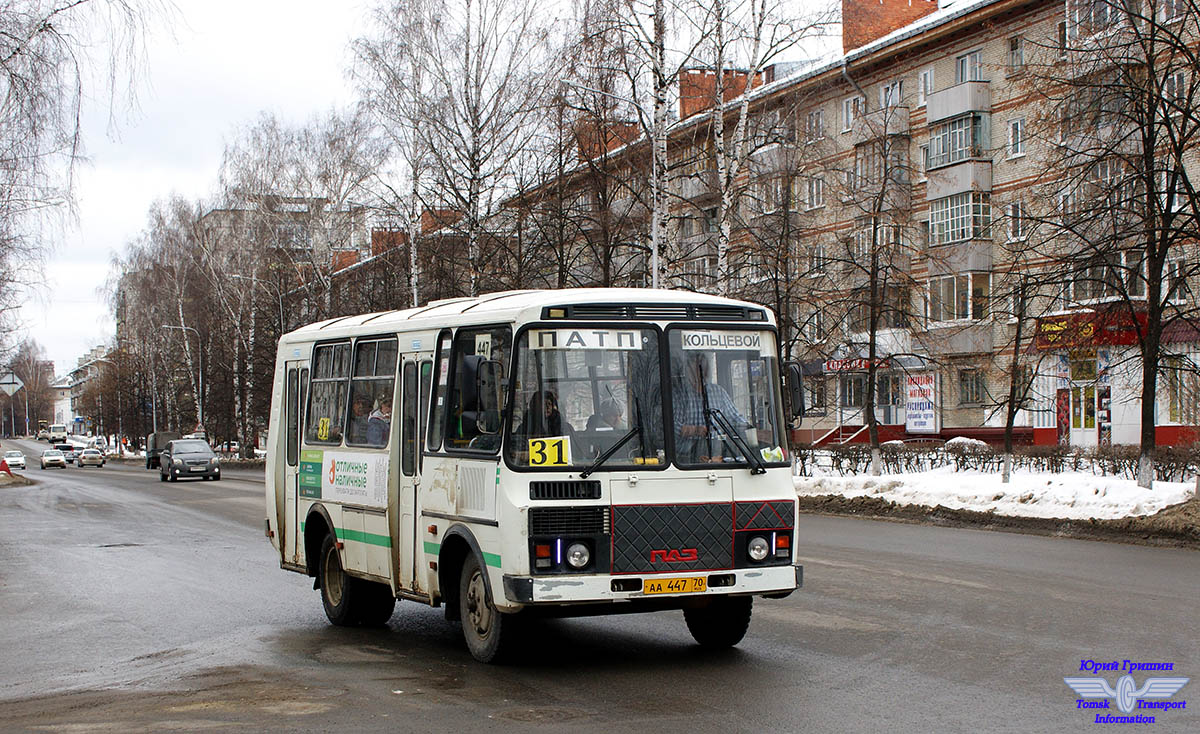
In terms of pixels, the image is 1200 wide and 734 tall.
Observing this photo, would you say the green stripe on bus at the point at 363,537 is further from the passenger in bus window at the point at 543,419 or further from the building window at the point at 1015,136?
the building window at the point at 1015,136

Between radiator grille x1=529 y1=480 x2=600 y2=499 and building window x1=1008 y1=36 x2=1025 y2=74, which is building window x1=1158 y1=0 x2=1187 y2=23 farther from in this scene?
building window x1=1008 y1=36 x2=1025 y2=74

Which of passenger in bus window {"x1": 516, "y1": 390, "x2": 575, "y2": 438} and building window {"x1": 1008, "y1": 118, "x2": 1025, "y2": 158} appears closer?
passenger in bus window {"x1": 516, "y1": 390, "x2": 575, "y2": 438}

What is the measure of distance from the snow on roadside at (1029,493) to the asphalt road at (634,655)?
129 inches

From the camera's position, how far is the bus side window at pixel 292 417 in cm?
1283

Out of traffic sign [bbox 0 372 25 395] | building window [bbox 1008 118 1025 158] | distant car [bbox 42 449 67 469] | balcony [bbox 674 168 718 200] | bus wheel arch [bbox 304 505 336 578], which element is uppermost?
building window [bbox 1008 118 1025 158]

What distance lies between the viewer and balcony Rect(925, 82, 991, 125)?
4638 cm

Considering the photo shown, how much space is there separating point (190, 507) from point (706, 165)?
16.1 meters

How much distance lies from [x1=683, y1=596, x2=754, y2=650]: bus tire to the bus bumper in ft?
1.83

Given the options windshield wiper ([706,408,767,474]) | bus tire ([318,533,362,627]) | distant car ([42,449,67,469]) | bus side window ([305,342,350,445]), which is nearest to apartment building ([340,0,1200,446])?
bus side window ([305,342,350,445])

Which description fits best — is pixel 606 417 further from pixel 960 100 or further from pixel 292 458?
pixel 960 100

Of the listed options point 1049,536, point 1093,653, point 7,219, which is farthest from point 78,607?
point 1049,536

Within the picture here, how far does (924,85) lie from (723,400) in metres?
43.6

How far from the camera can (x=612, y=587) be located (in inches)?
340

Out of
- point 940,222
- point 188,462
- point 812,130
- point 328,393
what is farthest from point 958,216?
point 328,393
